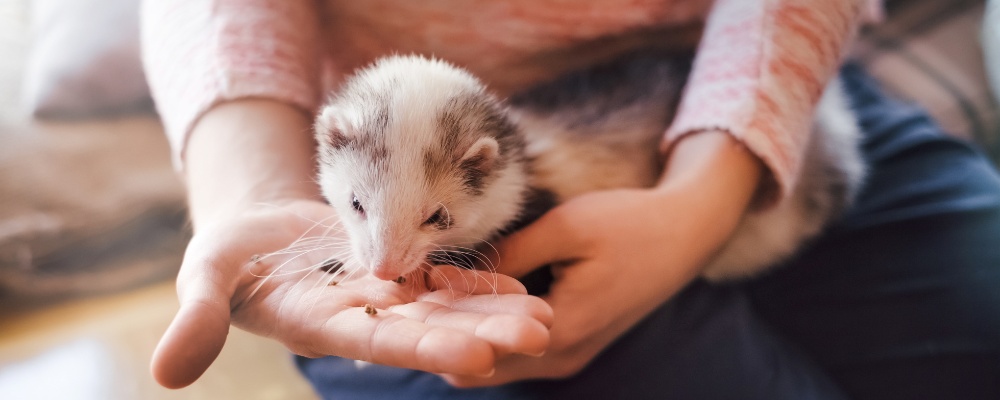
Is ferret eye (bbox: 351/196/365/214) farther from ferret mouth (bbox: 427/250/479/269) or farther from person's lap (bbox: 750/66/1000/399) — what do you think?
person's lap (bbox: 750/66/1000/399)

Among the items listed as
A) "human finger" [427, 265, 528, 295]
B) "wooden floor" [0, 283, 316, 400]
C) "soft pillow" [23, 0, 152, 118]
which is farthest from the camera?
"soft pillow" [23, 0, 152, 118]

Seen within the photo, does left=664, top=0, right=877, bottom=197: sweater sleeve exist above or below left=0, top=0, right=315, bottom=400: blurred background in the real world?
above

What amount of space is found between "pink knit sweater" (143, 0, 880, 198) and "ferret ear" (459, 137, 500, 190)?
28 cm

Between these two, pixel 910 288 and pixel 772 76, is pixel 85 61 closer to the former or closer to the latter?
pixel 772 76

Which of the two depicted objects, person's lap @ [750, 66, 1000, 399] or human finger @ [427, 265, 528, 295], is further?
person's lap @ [750, 66, 1000, 399]

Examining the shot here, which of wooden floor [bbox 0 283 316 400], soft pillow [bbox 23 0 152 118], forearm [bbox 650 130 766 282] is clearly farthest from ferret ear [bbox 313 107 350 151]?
soft pillow [bbox 23 0 152 118]

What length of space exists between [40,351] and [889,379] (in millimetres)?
1343

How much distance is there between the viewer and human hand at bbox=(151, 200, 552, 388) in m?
0.47

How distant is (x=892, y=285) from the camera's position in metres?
0.82

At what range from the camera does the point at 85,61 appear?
47.4 inches

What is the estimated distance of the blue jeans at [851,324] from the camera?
72 cm

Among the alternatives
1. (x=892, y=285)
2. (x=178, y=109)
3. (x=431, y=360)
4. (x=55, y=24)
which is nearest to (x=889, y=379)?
(x=892, y=285)

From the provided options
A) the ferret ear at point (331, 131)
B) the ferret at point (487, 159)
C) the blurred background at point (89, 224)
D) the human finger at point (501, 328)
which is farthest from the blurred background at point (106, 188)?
the human finger at point (501, 328)

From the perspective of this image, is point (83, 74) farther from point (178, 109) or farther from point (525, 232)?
point (525, 232)
